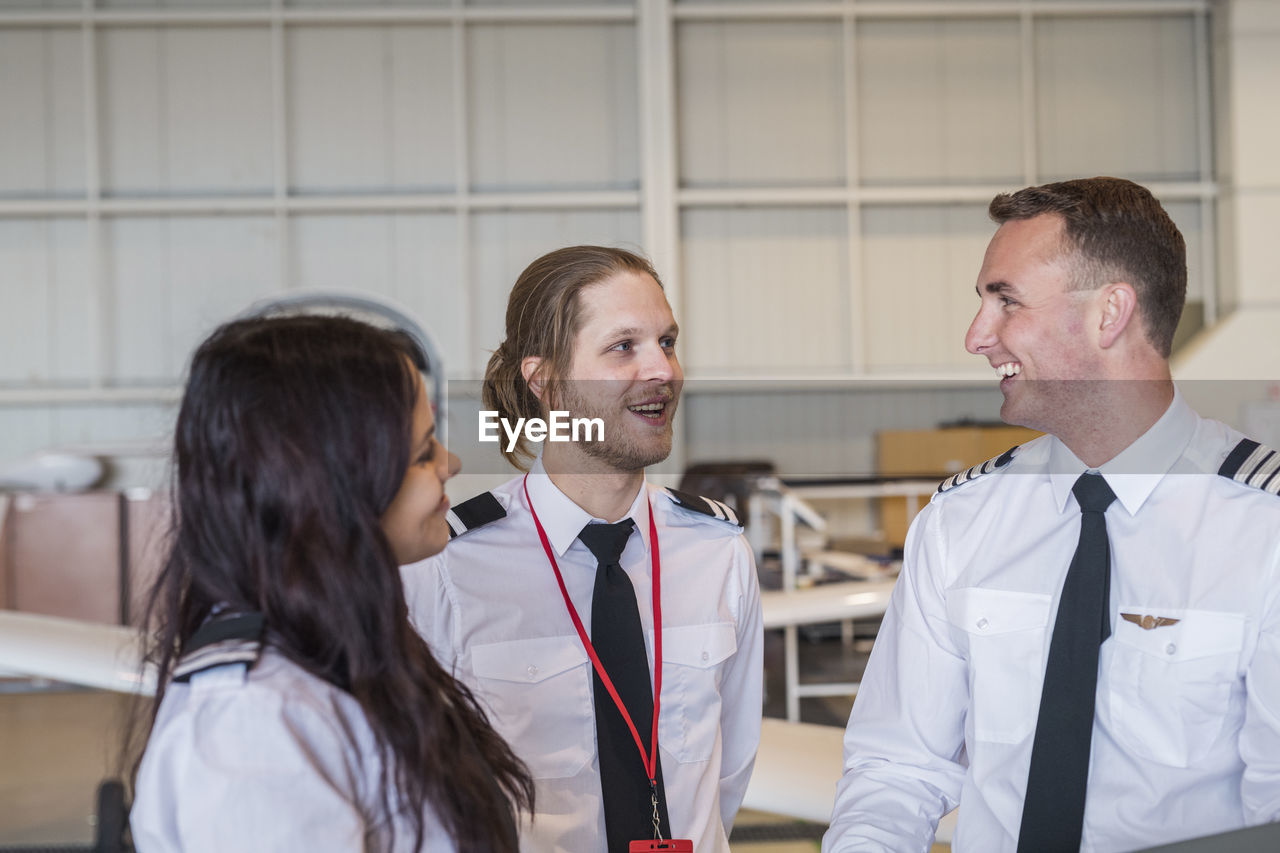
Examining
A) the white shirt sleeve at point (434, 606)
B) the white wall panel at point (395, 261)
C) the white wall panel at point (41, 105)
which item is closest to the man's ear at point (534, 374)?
the white shirt sleeve at point (434, 606)

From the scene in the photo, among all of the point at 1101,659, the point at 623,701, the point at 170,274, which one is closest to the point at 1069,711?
the point at 1101,659

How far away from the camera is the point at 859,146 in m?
7.84

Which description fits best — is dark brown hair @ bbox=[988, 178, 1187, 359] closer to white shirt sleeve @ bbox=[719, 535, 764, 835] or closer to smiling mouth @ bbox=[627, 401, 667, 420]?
smiling mouth @ bbox=[627, 401, 667, 420]

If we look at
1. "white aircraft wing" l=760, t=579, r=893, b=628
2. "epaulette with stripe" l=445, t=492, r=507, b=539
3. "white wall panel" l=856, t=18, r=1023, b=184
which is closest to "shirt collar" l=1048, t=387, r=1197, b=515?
"epaulette with stripe" l=445, t=492, r=507, b=539

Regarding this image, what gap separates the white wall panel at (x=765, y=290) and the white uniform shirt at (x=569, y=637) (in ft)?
20.9

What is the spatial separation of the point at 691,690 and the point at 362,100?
7092mm

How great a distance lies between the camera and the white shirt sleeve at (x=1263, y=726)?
1052mm

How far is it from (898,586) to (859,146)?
701cm

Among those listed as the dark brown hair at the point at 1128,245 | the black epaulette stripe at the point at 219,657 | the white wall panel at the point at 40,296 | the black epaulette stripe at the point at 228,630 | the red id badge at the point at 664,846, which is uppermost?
the white wall panel at the point at 40,296

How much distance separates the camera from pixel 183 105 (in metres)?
7.55

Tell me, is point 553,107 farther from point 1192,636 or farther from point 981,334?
point 1192,636

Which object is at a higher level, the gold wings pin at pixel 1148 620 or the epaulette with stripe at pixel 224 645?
the epaulette with stripe at pixel 224 645

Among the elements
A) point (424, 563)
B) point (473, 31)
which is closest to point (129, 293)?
point (473, 31)

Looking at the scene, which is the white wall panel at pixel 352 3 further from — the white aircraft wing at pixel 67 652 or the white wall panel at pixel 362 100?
the white aircraft wing at pixel 67 652
